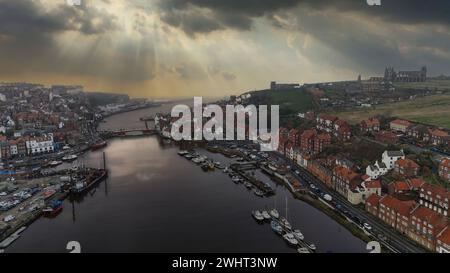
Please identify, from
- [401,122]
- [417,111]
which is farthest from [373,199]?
[417,111]

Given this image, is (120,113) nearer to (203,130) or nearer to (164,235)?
(203,130)

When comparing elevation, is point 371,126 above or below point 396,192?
above

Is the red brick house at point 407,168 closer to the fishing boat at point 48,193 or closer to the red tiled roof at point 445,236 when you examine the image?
the red tiled roof at point 445,236

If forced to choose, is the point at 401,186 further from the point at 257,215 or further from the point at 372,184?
the point at 257,215

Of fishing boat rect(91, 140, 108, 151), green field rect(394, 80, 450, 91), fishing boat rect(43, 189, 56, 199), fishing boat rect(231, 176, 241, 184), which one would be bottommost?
fishing boat rect(43, 189, 56, 199)

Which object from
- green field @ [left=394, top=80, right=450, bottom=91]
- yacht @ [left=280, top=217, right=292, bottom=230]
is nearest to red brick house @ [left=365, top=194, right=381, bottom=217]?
yacht @ [left=280, top=217, right=292, bottom=230]

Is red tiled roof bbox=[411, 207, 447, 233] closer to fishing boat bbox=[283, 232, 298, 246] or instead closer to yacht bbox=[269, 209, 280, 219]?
fishing boat bbox=[283, 232, 298, 246]

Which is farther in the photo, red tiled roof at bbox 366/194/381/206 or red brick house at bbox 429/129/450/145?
red brick house at bbox 429/129/450/145
